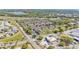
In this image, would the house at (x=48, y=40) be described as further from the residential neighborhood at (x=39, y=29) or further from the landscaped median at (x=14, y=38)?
the landscaped median at (x=14, y=38)

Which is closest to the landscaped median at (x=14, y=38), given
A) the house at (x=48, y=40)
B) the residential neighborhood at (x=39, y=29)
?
the residential neighborhood at (x=39, y=29)

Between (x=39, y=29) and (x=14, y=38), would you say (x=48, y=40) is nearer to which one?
(x=39, y=29)

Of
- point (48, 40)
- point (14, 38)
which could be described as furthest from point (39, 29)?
point (14, 38)

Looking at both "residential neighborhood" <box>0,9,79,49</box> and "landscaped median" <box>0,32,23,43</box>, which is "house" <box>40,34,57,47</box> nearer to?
"residential neighborhood" <box>0,9,79,49</box>

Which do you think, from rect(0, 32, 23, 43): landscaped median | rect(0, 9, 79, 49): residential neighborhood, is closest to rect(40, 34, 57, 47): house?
rect(0, 9, 79, 49): residential neighborhood
